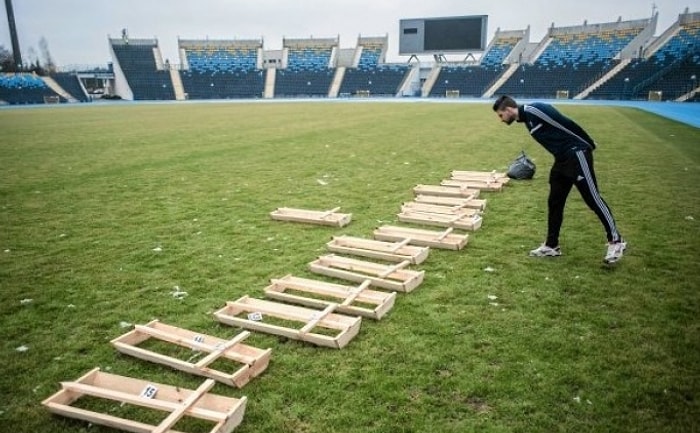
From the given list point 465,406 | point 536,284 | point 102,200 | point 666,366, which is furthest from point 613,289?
point 102,200

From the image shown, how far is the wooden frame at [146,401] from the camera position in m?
3.02

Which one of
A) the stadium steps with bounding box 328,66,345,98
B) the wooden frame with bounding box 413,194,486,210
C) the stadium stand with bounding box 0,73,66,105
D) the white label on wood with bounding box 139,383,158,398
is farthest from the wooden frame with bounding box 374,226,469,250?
the stadium stand with bounding box 0,73,66,105

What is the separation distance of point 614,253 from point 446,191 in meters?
3.79

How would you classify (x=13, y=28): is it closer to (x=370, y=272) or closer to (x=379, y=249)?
(x=379, y=249)

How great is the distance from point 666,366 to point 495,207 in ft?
16.2

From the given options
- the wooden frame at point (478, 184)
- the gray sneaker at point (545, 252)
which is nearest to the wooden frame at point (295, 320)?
the gray sneaker at point (545, 252)

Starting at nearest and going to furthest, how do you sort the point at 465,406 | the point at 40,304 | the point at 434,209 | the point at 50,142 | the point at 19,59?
the point at 465,406 → the point at 40,304 → the point at 434,209 → the point at 50,142 → the point at 19,59

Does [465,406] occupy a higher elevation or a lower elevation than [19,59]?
lower

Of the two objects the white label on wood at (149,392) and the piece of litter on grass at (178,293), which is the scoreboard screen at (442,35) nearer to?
the piece of litter on grass at (178,293)

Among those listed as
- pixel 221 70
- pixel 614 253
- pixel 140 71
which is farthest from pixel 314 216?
pixel 140 71

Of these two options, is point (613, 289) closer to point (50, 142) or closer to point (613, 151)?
point (613, 151)

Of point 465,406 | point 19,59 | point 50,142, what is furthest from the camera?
point 19,59

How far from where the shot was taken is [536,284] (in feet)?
17.2

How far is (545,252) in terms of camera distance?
6.05 meters
